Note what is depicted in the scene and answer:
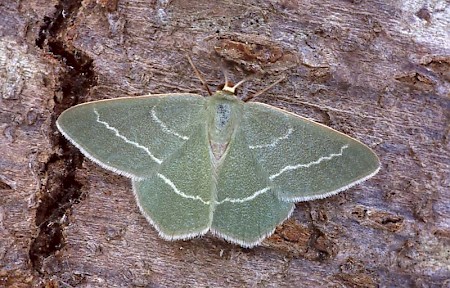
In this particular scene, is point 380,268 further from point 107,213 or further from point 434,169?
point 107,213

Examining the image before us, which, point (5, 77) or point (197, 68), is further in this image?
point (197, 68)

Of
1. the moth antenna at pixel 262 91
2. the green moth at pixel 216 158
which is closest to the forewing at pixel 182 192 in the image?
the green moth at pixel 216 158

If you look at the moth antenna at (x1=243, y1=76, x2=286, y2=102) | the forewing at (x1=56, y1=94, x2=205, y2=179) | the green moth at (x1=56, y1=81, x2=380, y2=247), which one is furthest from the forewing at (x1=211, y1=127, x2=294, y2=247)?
the forewing at (x1=56, y1=94, x2=205, y2=179)

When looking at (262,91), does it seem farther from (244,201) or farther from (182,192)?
(182,192)

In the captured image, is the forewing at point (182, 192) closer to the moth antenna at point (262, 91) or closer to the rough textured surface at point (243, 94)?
the rough textured surface at point (243, 94)

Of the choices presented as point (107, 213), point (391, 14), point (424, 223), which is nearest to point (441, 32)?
point (391, 14)

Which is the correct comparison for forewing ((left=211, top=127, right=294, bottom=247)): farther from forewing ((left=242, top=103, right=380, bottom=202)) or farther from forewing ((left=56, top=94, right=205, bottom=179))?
forewing ((left=56, top=94, right=205, bottom=179))

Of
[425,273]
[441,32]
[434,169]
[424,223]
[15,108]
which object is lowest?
[425,273]
